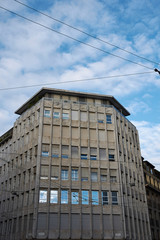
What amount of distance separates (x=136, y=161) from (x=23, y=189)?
62.2 ft

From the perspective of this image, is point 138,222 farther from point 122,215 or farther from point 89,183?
point 89,183

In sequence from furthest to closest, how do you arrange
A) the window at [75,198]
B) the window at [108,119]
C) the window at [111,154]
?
the window at [108,119]
the window at [111,154]
the window at [75,198]

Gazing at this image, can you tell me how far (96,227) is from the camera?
109 ft

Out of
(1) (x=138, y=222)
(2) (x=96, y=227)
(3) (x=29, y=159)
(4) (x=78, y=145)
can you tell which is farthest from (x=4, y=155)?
(1) (x=138, y=222)

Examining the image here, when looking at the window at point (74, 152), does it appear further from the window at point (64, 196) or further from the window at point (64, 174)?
the window at point (64, 196)

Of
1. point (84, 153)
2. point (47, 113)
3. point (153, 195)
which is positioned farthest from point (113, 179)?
point (153, 195)

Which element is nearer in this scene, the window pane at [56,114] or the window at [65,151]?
the window at [65,151]

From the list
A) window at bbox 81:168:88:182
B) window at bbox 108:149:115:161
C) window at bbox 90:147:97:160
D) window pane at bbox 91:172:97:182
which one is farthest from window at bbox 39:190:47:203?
window at bbox 108:149:115:161

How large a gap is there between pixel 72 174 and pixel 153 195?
2559 cm

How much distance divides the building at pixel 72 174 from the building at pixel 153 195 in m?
9.15

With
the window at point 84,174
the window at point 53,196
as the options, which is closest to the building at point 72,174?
the window at point 53,196

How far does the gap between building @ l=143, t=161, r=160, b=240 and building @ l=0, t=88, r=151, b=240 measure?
915cm

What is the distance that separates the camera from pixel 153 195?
54250 millimetres

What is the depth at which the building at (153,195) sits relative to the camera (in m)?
49.2
